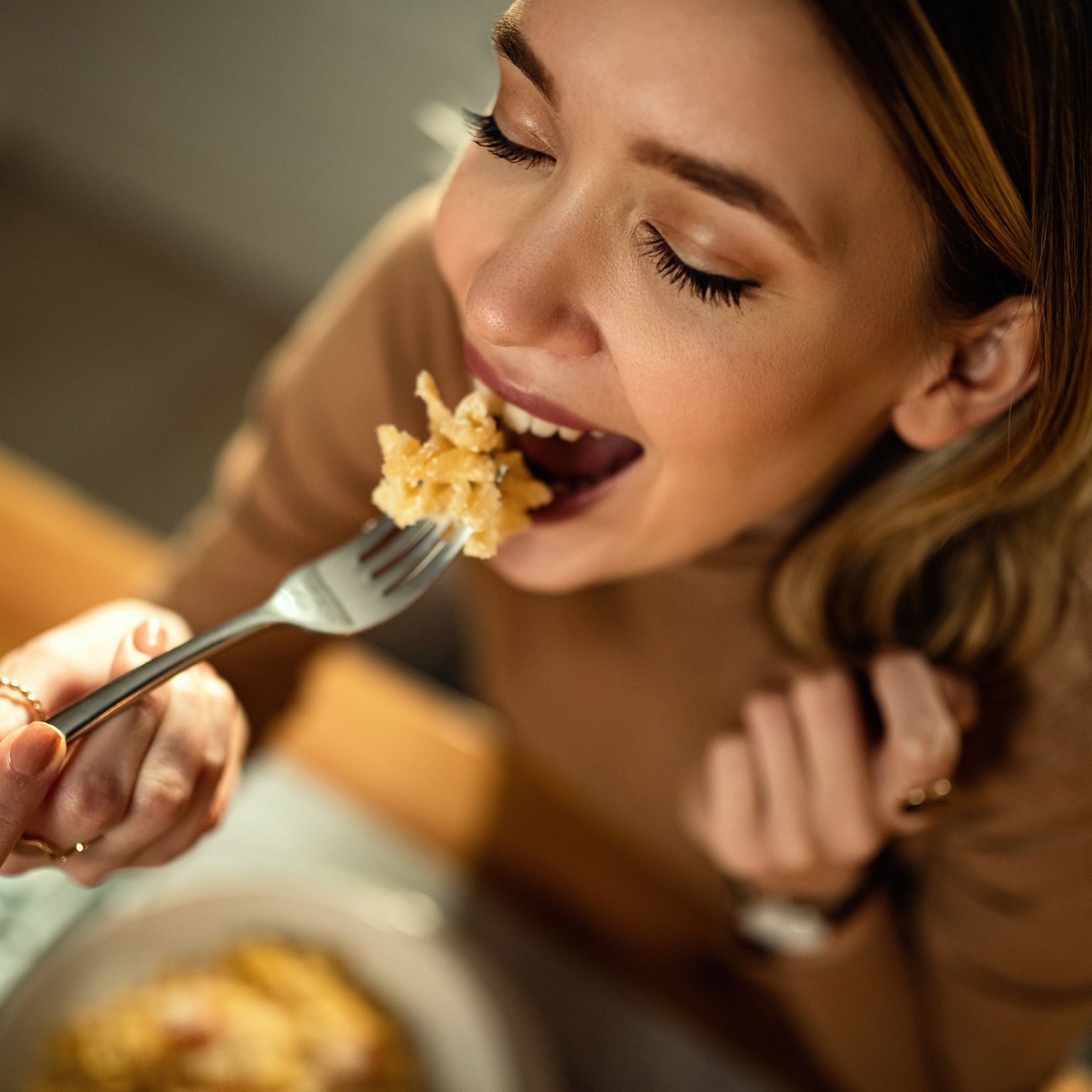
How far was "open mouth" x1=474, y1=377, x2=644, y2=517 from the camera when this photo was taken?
798 mm

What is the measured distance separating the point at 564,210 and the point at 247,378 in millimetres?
2394

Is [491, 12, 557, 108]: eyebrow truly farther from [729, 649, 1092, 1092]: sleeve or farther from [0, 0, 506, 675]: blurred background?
[0, 0, 506, 675]: blurred background

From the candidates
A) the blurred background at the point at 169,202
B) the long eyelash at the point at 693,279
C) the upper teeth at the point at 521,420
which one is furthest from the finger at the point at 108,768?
the blurred background at the point at 169,202

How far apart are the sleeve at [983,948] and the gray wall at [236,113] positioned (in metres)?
1.42

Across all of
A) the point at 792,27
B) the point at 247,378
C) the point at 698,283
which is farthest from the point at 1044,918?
the point at 247,378

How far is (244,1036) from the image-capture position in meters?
0.87

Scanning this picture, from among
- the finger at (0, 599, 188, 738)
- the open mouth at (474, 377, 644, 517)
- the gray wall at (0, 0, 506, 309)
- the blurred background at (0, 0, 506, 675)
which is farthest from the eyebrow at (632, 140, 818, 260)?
the blurred background at (0, 0, 506, 675)

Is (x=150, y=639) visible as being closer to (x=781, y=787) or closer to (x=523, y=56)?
(x=523, y=56)

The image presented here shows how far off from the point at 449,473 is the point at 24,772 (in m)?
0.34

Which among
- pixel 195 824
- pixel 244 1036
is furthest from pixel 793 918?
pixel 195 824

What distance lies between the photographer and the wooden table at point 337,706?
119 centimetres

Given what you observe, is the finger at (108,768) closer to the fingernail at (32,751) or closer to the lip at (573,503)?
the fingernail at (32,751)

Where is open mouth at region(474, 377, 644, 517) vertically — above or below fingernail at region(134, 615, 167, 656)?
below

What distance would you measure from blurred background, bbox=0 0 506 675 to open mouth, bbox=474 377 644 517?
142 centimetres
